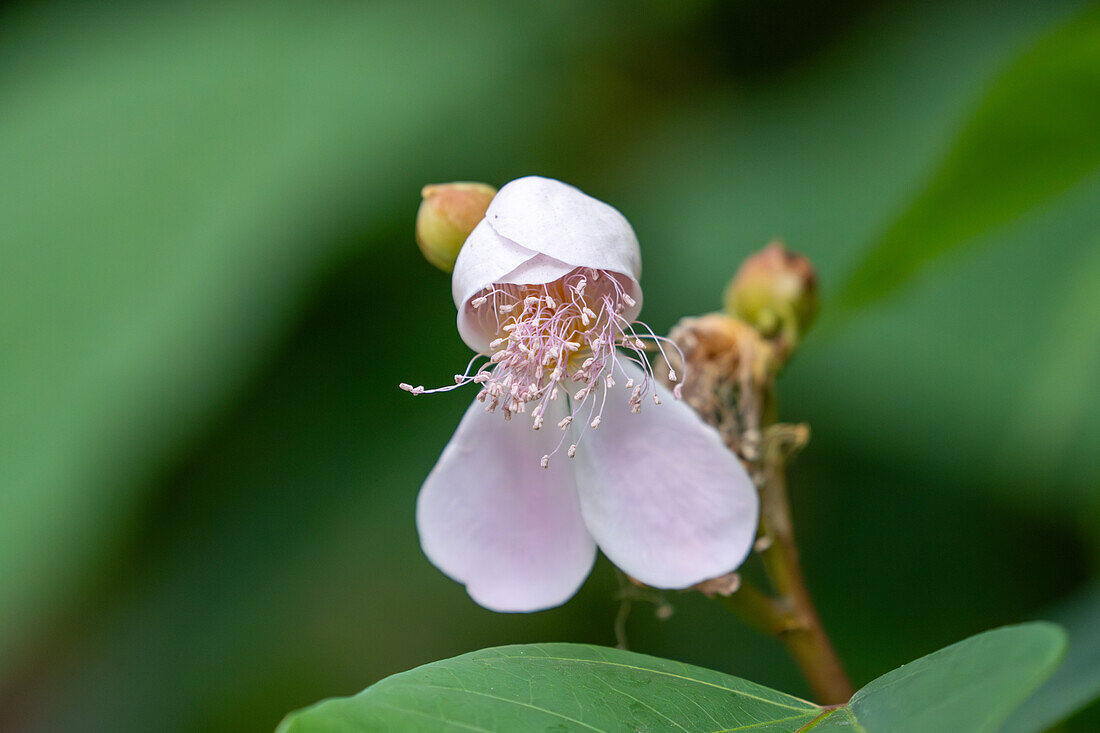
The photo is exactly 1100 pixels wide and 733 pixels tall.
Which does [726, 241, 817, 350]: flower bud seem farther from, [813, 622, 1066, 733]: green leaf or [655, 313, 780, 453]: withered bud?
[813, 622, 1066, 733]: green leaf

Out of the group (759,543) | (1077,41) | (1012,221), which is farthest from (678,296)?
(759,543)

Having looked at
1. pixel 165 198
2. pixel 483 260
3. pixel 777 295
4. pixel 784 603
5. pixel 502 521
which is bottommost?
pixel 784 603

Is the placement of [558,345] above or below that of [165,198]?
below

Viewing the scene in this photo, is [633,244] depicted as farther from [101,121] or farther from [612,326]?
[101,121]

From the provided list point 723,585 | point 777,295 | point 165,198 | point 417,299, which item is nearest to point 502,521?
point 723,585

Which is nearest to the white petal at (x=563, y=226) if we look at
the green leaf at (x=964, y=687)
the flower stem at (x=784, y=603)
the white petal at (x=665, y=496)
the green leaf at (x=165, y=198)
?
the white petal at (x=665, y=496)

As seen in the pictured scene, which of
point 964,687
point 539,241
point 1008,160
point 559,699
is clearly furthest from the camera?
point 1008,160

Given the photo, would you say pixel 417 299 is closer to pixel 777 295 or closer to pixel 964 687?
pixel 777 295
